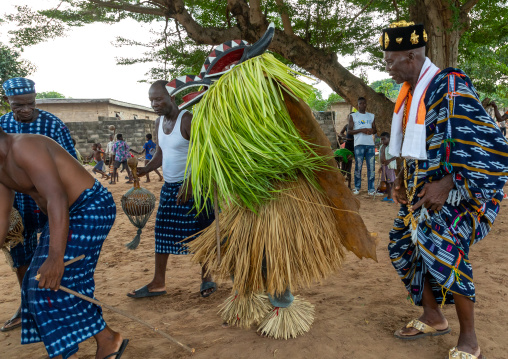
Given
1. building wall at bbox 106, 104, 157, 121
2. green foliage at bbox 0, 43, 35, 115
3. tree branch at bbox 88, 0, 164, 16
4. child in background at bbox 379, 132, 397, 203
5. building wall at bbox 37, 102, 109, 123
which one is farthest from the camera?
building wall at bbox 106, 104, 157, 121

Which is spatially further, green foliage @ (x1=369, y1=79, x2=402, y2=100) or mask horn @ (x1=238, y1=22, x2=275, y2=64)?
green foliage @ (x1=369, y1=79, x2=402, y2=100)

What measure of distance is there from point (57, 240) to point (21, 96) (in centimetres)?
132

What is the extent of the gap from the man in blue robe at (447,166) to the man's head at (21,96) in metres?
2.42

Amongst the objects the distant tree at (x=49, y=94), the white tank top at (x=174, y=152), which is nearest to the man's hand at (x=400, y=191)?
the white tank top at (x=174, y=152)

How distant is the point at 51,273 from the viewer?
1935 millimetres

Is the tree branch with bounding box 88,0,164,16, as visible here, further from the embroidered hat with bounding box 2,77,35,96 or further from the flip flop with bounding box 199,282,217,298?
the flip flop with bounding box 199,282,217,298

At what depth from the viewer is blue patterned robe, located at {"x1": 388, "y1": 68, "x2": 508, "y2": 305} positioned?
1.92 m

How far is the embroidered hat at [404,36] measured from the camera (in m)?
2.09

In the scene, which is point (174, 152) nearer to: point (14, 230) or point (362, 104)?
point (14, 230)

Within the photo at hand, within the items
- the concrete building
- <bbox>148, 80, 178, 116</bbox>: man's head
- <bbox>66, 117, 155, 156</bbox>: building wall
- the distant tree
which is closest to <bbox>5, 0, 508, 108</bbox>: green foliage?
<bbox>148, 80, 178, 116</bbox>: man's head

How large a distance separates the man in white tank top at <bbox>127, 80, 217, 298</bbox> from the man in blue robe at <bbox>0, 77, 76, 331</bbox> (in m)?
0.80

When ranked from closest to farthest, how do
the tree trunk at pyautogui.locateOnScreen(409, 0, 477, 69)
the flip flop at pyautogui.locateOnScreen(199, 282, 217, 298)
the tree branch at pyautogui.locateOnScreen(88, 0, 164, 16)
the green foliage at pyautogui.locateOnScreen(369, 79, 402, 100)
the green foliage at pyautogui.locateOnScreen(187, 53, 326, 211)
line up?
the green foliage at pyautogui.locateOnScreen(187, 53, 326, 211)
the flip flop at pyautogui.locateOnScreen(199, 282, 217, 298)
the tree trunk at pyautogui.locateOnScreen(409, 0, 477, 69)
the tree branch at pyautogui.locateOnScreen(88, 0, 164, 16)
the green foliage at pyautogui.locateOnScreen(369, 79, 402, 100)

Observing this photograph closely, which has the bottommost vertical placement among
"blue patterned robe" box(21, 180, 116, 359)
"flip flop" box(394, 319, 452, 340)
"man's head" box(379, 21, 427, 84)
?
"flip flop" box(394, 319, 452, 340)

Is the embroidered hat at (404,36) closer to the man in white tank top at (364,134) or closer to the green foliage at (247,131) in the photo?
the green foliage at (247,131)
